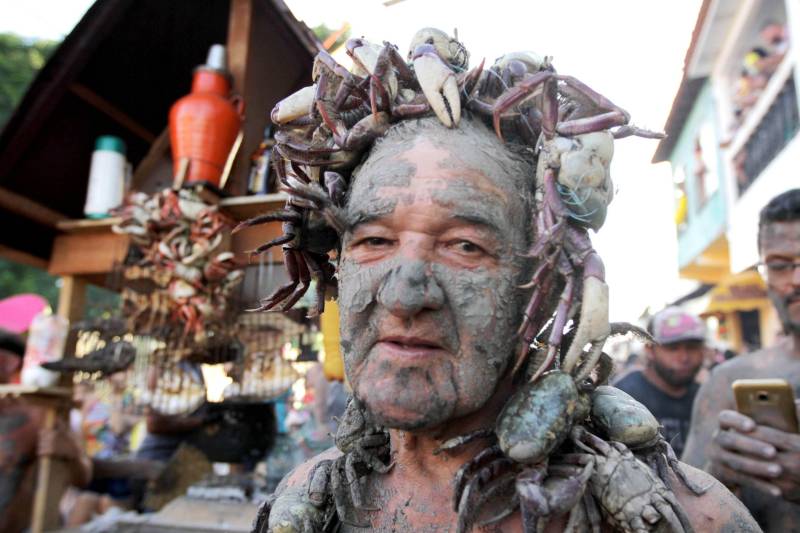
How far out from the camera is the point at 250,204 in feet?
11.6

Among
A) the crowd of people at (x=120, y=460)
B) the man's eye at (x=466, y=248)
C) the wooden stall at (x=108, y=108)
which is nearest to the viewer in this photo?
the man's eye at (x=466, y=248)

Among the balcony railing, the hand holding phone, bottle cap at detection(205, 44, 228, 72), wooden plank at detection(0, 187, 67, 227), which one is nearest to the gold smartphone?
the hand holding phone

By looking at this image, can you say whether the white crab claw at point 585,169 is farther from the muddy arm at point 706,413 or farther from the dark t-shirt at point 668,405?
the dark t-shirt at point 668,405

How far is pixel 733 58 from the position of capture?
988 centimetres

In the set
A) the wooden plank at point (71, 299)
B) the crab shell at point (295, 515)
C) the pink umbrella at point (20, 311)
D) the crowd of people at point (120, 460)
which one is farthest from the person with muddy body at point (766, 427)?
the pink umbrella at point (20, 311)

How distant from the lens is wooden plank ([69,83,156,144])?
396 centimetres

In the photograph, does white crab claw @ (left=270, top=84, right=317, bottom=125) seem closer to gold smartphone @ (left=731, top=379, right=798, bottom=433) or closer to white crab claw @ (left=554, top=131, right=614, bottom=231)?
white crab claw @ (left=554, top=131, right=614, bottom=231)

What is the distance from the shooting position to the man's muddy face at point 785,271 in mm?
2434

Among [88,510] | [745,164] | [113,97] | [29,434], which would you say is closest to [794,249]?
[113,97]

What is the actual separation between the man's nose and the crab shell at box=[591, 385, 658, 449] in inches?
20.2

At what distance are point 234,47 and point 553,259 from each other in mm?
3104

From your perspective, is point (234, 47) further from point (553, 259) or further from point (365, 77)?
point (553, 259)

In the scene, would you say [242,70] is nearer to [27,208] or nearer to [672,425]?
[27,208]

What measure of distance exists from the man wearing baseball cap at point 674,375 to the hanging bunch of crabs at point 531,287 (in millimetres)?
2567
